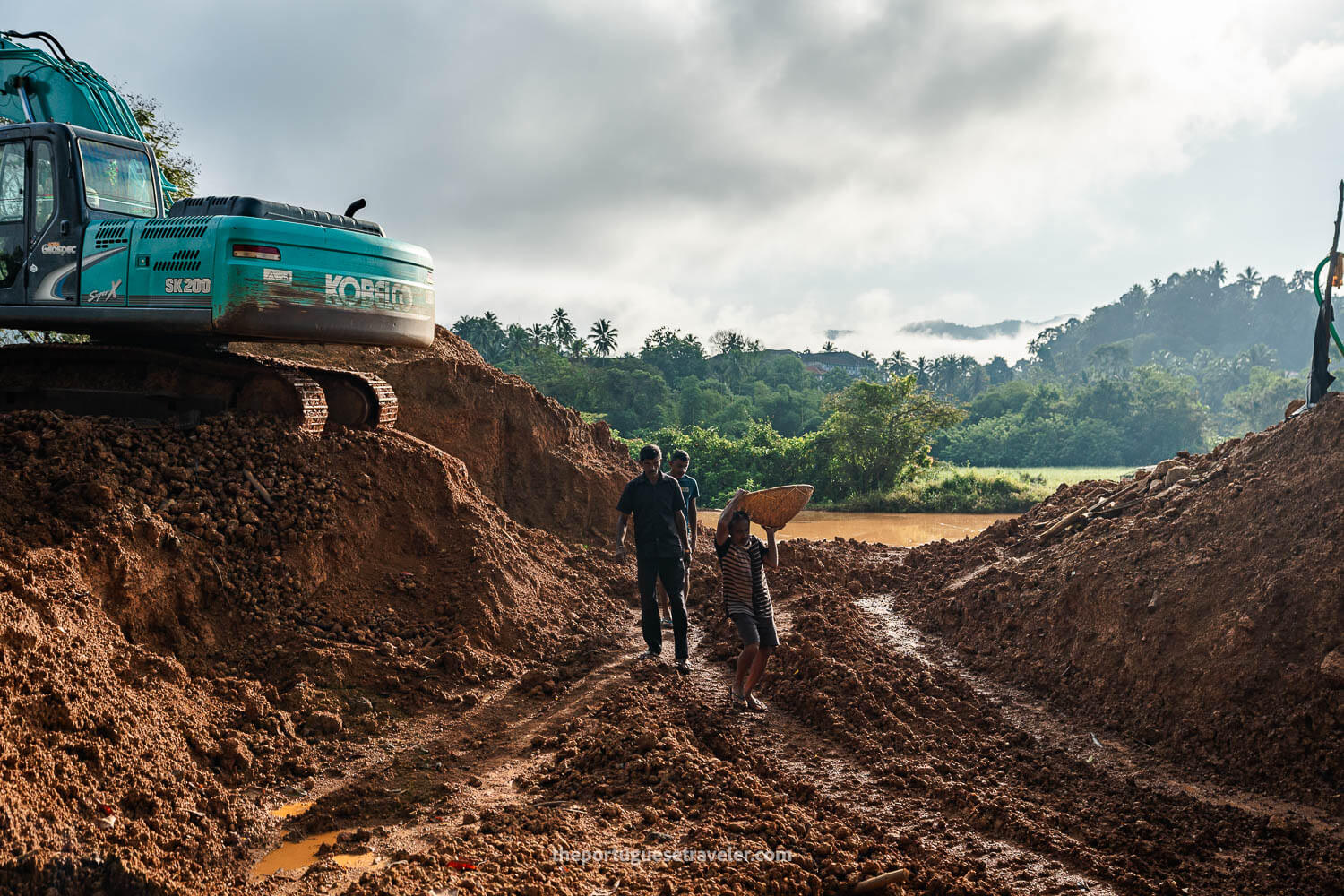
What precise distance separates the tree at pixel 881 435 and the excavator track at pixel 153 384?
23.6m

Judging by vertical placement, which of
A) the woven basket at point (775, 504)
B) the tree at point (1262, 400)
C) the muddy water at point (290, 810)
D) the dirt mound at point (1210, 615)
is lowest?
the muddy water at point (290, 810)

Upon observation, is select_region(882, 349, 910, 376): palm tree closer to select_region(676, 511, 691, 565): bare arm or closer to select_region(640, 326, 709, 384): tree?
select_region(640, 326, 709, 384): tree

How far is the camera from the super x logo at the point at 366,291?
22.7 ft

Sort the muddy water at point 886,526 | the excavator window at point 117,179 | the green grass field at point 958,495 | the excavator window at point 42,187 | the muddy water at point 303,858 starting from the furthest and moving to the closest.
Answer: the green grass field at point 958,495, the muddy water at point 886,526, the excavator window at point 117,179, the excavator window at point 42,187, the muddy water at point 303,858

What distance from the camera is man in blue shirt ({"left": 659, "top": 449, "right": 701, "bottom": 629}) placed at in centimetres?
725

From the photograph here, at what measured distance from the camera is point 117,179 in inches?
289

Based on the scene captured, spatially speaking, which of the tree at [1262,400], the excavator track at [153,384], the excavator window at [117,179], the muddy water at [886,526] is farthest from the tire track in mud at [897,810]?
the tree at [1262,400]

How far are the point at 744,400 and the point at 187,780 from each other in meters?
41.8

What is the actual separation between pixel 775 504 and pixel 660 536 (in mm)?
1112

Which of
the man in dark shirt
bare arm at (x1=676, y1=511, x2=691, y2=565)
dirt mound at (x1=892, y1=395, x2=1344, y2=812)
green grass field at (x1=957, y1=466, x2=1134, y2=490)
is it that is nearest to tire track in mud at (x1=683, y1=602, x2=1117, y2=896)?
the man in dark shirt

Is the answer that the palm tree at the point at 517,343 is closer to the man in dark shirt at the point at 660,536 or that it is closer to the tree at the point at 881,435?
the tree at the point at 881,435

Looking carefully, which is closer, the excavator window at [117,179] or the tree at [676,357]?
the excavator window at [117,179]

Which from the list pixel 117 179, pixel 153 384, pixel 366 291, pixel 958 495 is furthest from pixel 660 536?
pixel 958 495

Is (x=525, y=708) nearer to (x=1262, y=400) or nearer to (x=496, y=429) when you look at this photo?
(x=496, y=429)
